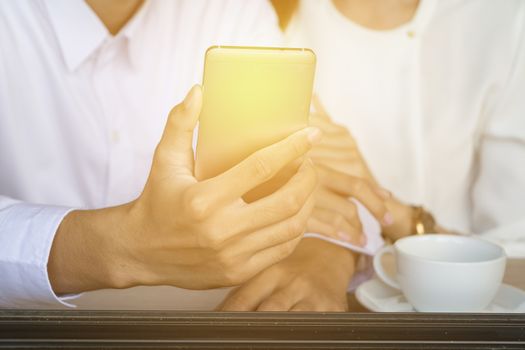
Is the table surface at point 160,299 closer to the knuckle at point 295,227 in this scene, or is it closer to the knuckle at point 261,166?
the knuckle at point 295,227

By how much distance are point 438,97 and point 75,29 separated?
99 centimetres

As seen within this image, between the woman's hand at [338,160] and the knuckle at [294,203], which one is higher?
the knuckle at [294,203]

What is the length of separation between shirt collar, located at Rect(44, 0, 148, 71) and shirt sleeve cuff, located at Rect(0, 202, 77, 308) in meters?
0.49

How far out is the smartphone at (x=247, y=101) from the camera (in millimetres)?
671

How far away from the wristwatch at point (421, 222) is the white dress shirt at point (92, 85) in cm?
53

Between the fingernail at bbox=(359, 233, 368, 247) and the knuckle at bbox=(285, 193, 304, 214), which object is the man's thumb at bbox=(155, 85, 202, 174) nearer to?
the knuckle at bbox=(285, 193, 304, 214)

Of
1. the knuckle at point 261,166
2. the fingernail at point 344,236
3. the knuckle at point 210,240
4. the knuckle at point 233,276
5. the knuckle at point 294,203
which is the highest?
the knuckle at point 261,166

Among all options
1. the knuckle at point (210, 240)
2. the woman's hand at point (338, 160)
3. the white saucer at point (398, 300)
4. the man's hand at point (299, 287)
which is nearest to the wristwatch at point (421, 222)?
the woman's hand at point (338, 160)

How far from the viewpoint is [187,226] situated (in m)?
0.72

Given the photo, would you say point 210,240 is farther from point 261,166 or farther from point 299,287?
point 299,287

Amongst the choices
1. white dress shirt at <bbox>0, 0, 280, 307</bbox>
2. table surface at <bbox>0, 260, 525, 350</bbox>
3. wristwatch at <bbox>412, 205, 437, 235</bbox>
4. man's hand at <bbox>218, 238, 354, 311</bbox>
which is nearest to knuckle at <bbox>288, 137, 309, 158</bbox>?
man's hand at <bbox>218, 238, 354, 311</bbox>

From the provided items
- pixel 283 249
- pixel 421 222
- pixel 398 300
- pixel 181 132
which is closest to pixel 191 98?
pixel 181 132

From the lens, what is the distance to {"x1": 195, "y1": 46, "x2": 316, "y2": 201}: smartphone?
0.67 metres

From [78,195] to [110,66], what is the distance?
0.91 feet
